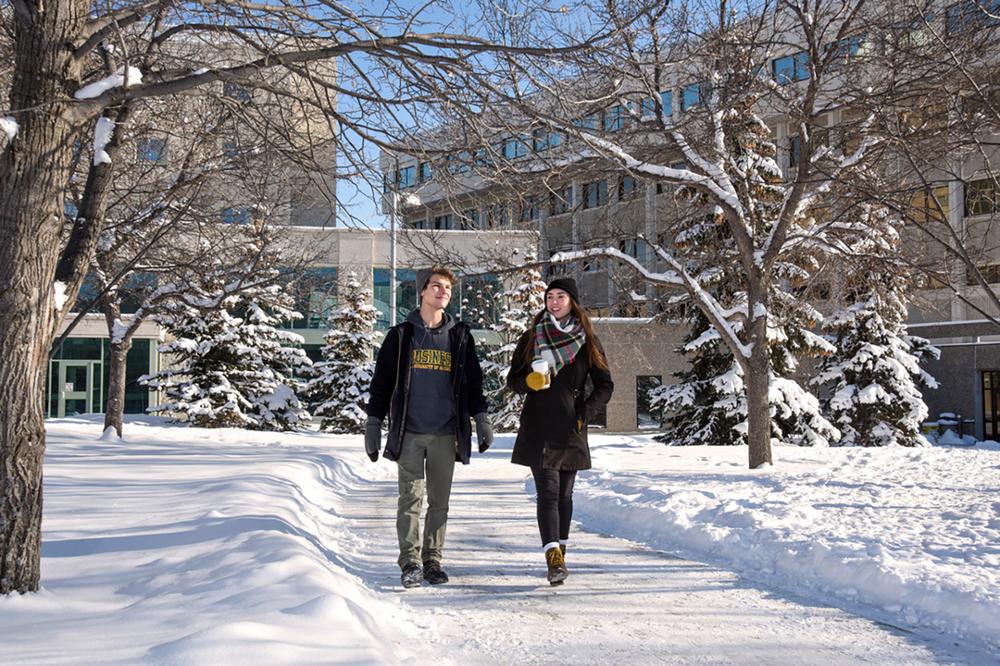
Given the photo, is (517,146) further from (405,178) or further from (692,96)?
(692,96)

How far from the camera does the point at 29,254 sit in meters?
4.16

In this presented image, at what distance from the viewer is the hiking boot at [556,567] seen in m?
5.22

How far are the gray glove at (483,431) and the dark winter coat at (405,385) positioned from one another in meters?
0.06

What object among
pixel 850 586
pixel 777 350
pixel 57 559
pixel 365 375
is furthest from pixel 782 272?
pixel 57 559

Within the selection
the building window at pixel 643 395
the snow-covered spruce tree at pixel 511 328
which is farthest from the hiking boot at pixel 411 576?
the building window at pixel 643 395

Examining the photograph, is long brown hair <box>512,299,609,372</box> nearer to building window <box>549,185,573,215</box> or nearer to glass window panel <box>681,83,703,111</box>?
building window <box>549,185,573,215</box>

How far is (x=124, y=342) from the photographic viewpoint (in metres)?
18.1

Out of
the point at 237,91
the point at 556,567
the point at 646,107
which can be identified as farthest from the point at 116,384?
the point at 556,567

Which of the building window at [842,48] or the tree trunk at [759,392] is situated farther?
the tree trunk at [759,392]

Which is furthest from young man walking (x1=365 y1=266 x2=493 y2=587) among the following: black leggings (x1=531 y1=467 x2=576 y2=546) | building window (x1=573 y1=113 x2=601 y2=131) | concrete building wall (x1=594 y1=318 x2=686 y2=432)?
concrete building wall (x1=594 y1=318 x2=686 y2=432)

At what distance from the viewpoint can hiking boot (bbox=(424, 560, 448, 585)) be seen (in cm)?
530

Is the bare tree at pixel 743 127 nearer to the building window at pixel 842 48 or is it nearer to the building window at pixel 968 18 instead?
the building window at pixel 842 48

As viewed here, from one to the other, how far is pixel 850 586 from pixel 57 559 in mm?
4896

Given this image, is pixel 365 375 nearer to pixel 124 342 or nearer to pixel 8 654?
pixel 124 342
